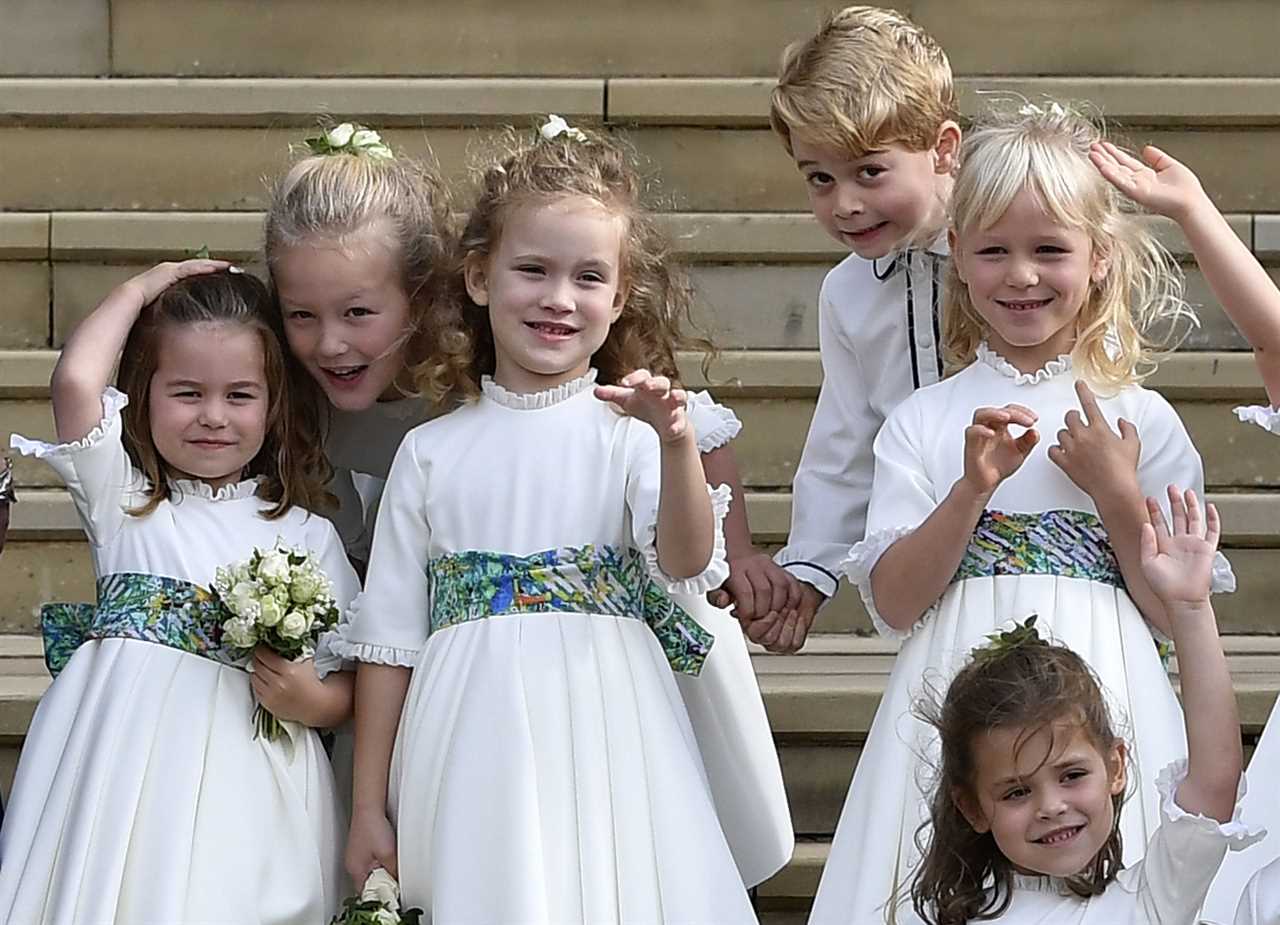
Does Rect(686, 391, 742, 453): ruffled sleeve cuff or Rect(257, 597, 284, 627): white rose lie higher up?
Rect(686, 391, 742, 453): ruffled sleeve cuff

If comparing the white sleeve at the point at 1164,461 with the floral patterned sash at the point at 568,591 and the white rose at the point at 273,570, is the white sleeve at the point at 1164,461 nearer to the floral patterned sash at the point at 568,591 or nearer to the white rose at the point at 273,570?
the floral patterned sash at the point at 568,591

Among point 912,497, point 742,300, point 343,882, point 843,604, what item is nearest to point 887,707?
point 912,497

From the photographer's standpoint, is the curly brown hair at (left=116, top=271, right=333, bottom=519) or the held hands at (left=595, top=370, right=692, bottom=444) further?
the curly brown hair at (left=116, top=271, right=333, bottom=519)

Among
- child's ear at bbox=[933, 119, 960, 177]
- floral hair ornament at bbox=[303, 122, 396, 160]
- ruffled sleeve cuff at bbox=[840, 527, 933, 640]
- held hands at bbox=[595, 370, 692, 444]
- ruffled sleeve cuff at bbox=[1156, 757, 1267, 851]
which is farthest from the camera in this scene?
floral hair ornament at bbox=[303, 122, 396, 160]

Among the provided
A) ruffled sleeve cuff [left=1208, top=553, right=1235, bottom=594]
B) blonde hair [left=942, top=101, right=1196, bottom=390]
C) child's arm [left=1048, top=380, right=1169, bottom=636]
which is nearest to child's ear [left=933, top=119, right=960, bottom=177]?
blonde hair [left=942, top=101, right=1196, bottom=390]

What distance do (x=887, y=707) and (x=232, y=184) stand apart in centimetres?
273

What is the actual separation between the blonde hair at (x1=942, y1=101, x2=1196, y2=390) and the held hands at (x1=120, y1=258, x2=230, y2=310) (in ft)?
4.09

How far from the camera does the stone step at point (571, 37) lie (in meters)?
5.28

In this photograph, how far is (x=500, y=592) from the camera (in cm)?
314

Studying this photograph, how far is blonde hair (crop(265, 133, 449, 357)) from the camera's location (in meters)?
3.54

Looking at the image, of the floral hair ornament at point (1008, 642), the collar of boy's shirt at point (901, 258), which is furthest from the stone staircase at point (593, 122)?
the floral hair ornament at point (1008, 642)

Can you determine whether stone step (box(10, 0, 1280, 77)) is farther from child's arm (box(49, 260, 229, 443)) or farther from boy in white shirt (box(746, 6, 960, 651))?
child's arm (box(49, 260, 229, 443))

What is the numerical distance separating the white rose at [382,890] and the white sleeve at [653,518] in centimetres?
59

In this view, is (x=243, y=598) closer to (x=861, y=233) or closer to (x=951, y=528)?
(x=951, y=528)
